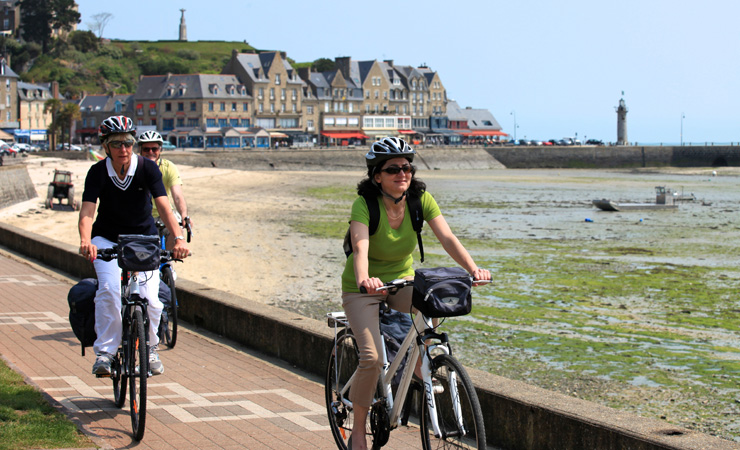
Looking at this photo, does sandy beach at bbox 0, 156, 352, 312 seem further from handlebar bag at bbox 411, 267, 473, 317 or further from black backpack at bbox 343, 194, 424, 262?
handlebar bag at bbox 411, 267, 473, 317

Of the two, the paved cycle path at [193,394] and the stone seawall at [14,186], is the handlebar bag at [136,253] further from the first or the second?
the stone seawall at [14,186]

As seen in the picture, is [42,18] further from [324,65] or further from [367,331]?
[367,331]

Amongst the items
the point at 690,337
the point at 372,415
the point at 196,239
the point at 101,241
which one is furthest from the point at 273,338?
the point at 196,239

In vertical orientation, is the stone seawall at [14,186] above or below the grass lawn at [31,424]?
above

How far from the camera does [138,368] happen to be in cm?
555

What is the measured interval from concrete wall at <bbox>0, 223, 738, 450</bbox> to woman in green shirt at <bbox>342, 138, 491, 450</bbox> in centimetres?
110

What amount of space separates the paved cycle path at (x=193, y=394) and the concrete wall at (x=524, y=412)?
0.18m

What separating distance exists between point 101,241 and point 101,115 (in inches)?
4230

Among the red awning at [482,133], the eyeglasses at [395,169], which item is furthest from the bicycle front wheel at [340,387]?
the red awning at [482,133]

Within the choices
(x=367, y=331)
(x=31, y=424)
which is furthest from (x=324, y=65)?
(x=367, y=331)

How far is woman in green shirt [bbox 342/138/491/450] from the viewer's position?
4566 millimetres

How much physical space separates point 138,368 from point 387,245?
198 cm

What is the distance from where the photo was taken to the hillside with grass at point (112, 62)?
136 meters

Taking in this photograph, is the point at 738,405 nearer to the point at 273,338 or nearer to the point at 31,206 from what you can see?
the point at 273,338
